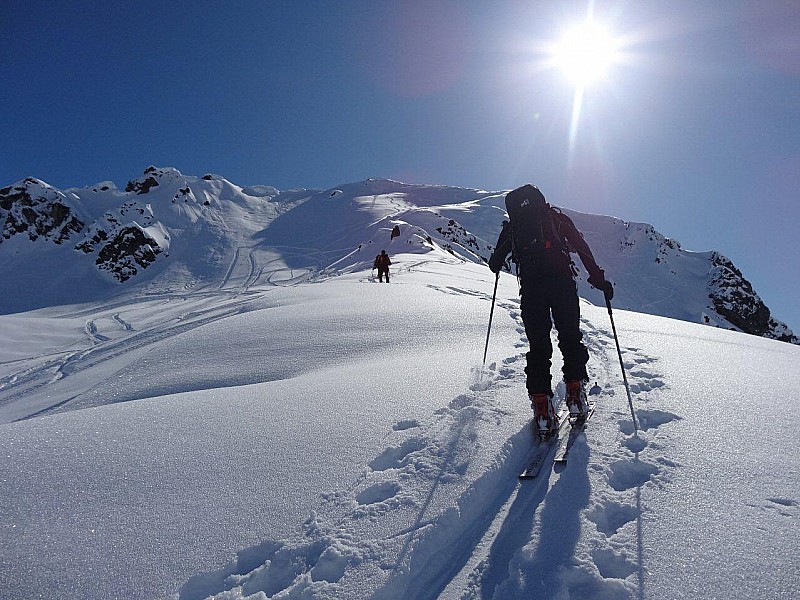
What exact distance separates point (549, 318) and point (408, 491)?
196 centimetres

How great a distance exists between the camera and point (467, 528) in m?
2.34

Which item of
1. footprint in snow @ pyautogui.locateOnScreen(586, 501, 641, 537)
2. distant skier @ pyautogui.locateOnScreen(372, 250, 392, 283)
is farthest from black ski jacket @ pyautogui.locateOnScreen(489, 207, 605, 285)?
distant skier @ pyautogui.locateOnScreen(372, 250, 392, 283)

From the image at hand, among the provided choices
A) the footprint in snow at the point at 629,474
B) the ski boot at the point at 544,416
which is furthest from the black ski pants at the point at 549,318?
the footprint in snow at the point at 629,474

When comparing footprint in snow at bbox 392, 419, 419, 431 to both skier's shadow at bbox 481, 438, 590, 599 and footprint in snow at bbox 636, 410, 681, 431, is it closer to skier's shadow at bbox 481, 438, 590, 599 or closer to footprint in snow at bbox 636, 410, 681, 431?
skier's shadow at bbox 481, 438, 590, 599

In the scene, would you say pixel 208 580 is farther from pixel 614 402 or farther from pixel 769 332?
pixel 769 332

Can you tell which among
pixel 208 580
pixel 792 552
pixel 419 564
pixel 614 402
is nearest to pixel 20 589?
pixel 208 580

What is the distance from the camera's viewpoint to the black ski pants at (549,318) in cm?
361

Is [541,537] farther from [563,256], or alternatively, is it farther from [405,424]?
[563,256]

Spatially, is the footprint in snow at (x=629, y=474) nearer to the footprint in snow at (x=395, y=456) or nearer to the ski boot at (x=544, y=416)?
the ski boot at (x=544, y=416)

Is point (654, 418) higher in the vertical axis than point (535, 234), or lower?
lower

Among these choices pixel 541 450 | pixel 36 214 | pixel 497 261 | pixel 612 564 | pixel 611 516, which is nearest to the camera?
pixel 612 564

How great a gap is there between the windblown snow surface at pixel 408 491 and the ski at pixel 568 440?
5cm

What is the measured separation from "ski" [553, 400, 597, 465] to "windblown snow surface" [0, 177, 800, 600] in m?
0.05

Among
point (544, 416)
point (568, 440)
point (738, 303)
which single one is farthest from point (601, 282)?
point (738, 303)
